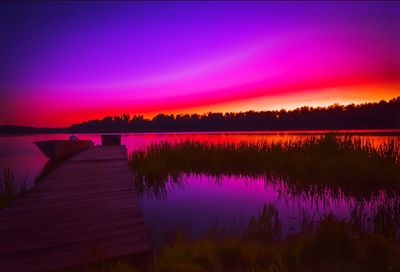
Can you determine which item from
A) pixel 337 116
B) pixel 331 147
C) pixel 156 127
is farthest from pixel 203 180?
pixel 156 127

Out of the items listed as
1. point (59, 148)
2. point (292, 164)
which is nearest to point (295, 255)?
point (292, 164)

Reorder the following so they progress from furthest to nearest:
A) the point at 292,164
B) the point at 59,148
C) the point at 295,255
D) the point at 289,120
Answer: the point at 289,120 < the point at 59,148 < the point at 292,164 < the point at 295,255

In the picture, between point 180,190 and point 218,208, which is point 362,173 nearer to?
point 218,208

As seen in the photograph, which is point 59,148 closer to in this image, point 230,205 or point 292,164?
point 230,205

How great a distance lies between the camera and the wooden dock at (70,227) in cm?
266

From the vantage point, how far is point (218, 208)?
21.3 feet

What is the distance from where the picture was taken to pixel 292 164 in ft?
31.6

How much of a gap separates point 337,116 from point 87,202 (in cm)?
6228

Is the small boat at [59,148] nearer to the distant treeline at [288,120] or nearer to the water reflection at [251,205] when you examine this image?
the water reflection at [251,205]

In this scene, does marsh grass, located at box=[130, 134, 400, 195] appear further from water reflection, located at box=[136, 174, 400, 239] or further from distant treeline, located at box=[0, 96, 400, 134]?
distant treeline, located at box=[0, 96, 400, 134]

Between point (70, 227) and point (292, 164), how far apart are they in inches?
328

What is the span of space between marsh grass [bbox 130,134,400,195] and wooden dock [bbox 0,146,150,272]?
3.41 metres

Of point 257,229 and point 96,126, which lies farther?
point 96,126

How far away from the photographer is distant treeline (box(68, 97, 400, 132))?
170ft
